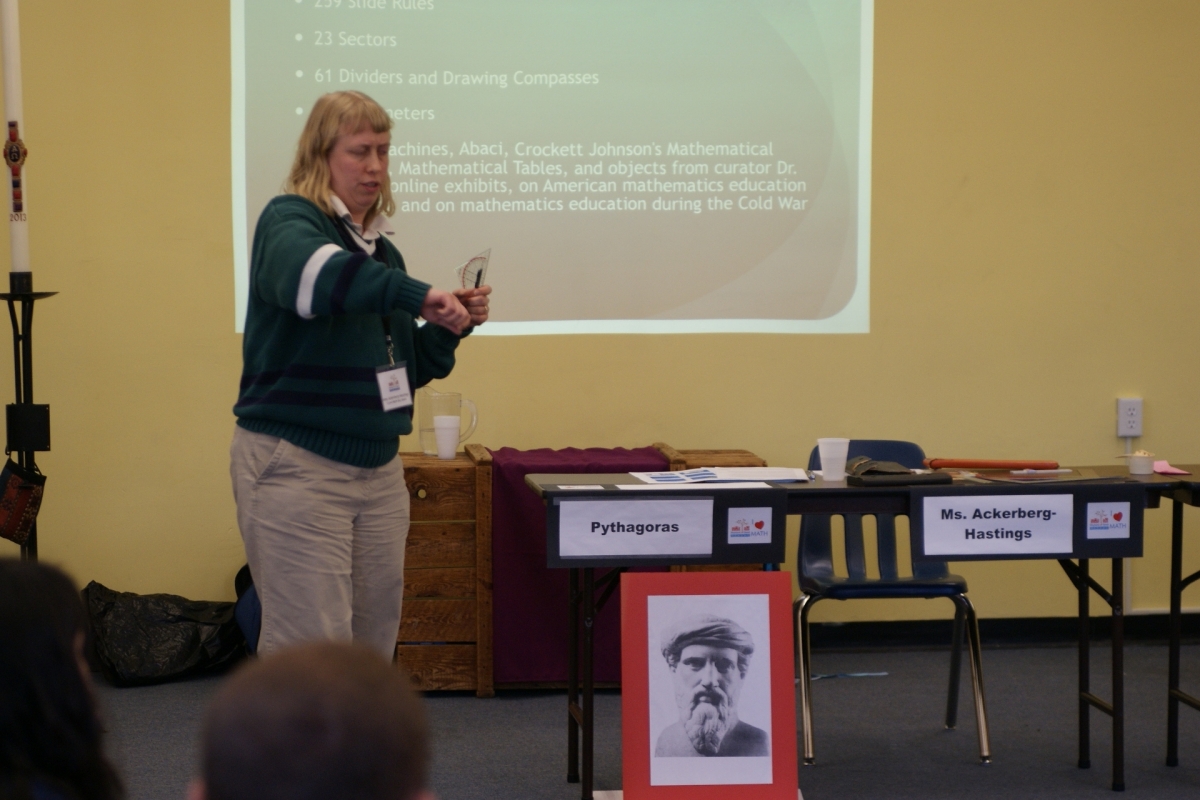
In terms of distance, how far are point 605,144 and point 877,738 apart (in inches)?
79.6

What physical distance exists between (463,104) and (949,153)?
1.66 metres

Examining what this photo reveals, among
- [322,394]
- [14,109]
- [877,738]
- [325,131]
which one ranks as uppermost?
[14,109]

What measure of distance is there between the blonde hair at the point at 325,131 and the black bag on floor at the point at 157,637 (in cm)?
188

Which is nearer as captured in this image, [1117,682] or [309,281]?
[309,281]

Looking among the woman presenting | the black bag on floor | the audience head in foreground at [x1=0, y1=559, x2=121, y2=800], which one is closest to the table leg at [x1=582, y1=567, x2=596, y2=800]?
the woman presenting

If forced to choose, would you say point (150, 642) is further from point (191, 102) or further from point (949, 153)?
point (949, 153)

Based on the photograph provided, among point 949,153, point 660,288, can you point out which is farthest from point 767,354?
point 949,153

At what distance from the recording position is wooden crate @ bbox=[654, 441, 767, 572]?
3.46 m

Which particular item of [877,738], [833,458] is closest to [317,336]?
[833,458]

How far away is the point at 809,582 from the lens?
10.0ft

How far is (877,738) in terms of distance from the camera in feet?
10.0

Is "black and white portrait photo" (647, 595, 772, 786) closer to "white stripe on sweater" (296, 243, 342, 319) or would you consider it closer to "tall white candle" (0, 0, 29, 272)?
"white stripe on sweater" (296, 243, 342, 319)

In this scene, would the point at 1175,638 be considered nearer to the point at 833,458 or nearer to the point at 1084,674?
the point at 1084,674

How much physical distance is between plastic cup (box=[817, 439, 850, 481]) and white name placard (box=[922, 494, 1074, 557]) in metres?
0.24
